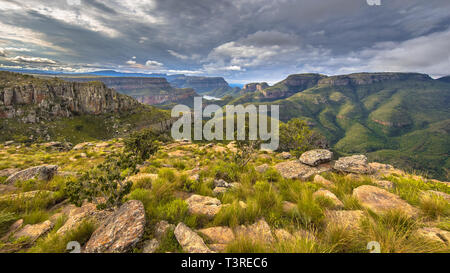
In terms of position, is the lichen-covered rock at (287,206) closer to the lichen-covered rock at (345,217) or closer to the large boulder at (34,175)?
the lichen-covered rock at (345,217)

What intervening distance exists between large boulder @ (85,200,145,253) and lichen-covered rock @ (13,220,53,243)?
1472mm

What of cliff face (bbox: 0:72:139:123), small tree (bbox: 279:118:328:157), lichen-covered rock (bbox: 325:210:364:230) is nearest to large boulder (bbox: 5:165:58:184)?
lichen-covered rock (bbox: 325:210:364:230)

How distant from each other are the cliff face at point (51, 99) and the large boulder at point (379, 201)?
125435mm

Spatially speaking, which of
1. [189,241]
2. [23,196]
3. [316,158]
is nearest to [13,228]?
[23,196]

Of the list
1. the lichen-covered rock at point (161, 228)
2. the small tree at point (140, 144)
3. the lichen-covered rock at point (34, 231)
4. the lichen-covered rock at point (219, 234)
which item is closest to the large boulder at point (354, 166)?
the lichen-covered rock at point (219, 234)

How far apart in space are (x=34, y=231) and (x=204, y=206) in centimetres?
415

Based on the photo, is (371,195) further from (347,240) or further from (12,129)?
(12,129)

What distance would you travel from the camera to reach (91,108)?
113 m

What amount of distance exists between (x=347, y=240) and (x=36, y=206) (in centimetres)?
883

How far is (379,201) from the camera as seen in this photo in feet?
17.6

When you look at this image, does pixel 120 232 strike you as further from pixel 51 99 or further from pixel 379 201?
pixel 51 99

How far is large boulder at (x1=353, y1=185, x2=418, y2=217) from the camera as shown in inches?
191

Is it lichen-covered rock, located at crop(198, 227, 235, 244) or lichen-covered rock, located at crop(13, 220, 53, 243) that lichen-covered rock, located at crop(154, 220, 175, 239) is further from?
lichen-covered rock, located at crop(13, 220, 53, 243)
